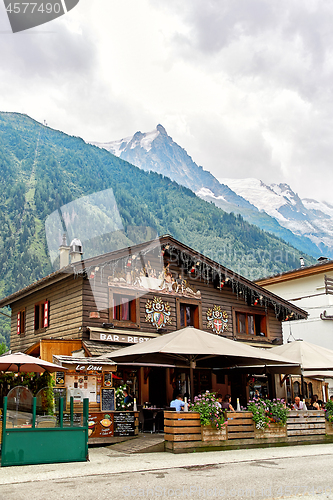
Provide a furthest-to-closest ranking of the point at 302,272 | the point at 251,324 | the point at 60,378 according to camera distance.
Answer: the point at 302,272 < the point at 251,324 < the point at 60,378

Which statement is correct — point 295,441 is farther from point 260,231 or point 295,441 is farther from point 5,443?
point 260,231

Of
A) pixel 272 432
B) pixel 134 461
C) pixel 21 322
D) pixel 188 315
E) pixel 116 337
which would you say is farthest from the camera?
pixel 21 322

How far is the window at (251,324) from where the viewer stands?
2092 centimetres

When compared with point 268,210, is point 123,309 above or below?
below

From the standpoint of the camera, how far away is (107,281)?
16.7 metres

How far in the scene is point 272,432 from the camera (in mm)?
11812

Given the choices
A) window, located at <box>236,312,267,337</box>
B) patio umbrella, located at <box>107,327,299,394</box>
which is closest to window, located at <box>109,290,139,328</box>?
patio umbrella, located at <box>107,327,299,394</box>

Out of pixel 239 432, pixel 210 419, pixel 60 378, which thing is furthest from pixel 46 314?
pixel 239 432

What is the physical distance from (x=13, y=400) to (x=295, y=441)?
7119 mm

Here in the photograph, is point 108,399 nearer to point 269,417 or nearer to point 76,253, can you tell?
point 269,417

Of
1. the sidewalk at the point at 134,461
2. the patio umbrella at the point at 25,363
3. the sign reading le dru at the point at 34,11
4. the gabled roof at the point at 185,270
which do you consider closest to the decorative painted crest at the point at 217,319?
the gabled roof at the point at 185,270

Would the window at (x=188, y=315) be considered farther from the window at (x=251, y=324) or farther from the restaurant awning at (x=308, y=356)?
the restaurant awning at (x=308, y=356)

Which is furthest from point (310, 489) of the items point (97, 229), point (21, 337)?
point (97, 229)

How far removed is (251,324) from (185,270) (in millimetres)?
4404
